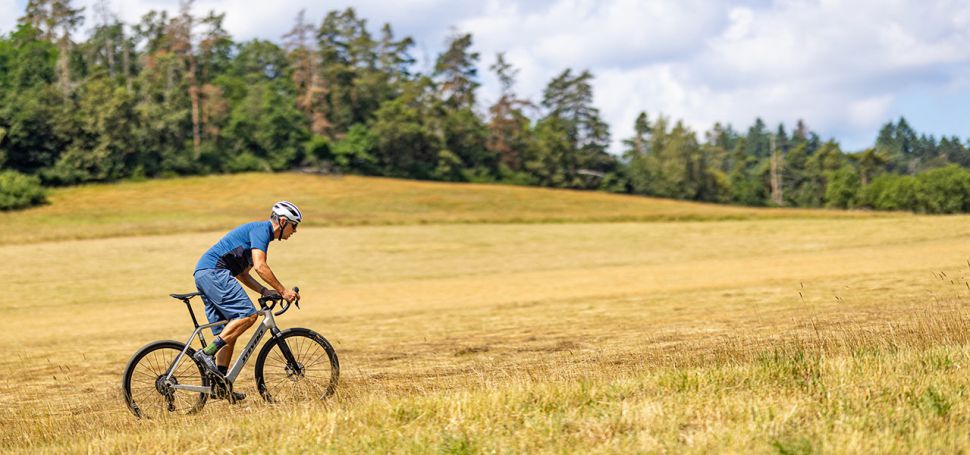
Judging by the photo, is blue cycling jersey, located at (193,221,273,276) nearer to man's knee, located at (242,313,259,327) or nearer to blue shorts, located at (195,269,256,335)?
blue shorts, located at (195,269,256,335)

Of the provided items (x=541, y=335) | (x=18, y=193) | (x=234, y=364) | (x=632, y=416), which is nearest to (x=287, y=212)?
(x=234, y=364)

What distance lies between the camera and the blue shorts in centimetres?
953

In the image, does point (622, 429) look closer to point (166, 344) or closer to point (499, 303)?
point (166, 344)

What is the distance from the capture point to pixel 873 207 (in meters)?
134

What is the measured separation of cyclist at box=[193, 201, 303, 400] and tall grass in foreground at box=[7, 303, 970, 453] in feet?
2.00

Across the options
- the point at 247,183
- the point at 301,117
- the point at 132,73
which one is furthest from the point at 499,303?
the point at 132,73

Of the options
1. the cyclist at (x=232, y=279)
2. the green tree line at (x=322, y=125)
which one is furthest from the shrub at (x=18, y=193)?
the cyclist at (x=232, y=279)

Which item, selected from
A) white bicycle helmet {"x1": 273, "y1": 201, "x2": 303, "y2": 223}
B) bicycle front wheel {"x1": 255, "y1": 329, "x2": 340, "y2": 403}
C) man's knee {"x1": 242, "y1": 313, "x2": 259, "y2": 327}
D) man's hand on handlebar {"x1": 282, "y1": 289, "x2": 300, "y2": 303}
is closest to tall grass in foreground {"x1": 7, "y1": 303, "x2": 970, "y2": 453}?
bicycle front wheel {"x1": 255, "y1": 329, "x2": 340, "y2": 403}

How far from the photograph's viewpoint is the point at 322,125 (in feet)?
366

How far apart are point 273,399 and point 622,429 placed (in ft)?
14.6

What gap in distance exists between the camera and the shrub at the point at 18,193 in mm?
66562

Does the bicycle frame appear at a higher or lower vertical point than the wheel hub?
higher

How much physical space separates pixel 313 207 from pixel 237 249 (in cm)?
6320

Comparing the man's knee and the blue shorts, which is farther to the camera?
the man's knee
